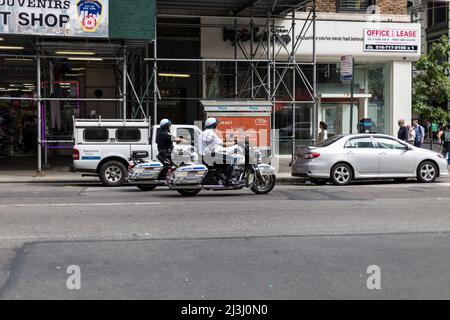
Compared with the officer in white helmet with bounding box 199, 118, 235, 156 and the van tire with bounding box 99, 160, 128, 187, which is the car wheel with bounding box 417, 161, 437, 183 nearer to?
the officer in white helmet with bounding box 199, 118, 235, 156

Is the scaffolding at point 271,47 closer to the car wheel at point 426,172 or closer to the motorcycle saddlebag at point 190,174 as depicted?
the car wheel at point 426,172

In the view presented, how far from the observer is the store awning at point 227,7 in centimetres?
1992

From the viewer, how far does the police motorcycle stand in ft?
40.2

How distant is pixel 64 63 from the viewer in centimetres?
2277

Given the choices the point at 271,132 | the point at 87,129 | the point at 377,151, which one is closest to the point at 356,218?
the point at 377,151

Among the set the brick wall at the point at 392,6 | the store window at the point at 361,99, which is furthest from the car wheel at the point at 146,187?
the brick wall at the point at 392,6

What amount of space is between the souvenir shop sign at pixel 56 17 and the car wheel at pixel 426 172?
367 inches

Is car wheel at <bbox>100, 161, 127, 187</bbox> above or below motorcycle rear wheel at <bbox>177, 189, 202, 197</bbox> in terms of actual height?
above

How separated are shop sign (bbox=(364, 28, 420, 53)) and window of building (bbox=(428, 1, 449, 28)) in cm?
2649

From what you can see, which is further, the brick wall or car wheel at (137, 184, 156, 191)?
the brick wall

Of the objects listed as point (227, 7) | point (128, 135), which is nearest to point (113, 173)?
point (128, 135)

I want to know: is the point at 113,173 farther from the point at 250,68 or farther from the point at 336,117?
the point at 336,117

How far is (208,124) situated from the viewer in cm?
1227

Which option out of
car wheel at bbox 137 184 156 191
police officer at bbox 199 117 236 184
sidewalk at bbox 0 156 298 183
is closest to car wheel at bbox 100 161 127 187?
car wheel at bbox 137 184 156 191
